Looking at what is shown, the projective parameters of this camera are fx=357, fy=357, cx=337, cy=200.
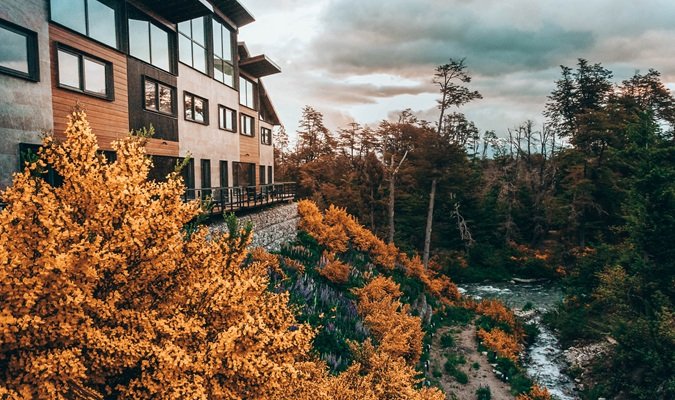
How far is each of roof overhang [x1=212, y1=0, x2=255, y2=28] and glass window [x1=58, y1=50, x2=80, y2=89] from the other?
1057 centimetres

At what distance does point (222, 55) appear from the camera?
21.8 metres

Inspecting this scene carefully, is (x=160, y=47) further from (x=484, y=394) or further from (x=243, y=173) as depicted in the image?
(x=484, y=394)

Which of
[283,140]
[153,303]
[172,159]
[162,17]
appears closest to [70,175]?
[153,303]

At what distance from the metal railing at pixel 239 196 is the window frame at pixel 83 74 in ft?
15.1

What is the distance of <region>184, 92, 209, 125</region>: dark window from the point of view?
60.6 ft

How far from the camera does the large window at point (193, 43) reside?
18109 mm

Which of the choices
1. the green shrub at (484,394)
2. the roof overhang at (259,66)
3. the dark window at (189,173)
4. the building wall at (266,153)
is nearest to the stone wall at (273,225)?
the dark window at (189,173)

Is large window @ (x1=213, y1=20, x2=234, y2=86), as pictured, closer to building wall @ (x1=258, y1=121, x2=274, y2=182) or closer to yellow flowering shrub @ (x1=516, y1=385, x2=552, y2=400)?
building wall @ (x1=258, y1=121, x2=274, y2=182)

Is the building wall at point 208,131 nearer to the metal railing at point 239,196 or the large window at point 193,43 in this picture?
the large window at point 193,43

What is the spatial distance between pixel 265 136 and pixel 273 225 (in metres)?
13.2

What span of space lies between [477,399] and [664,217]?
441 inches

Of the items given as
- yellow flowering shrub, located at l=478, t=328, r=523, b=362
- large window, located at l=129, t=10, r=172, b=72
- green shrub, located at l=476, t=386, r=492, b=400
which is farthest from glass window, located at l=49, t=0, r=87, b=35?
yellow flowering shrub, located at l=478, t=328, r=523, b=362

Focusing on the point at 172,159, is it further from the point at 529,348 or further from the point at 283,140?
the point at 283,140

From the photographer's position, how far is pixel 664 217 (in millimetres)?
15305
